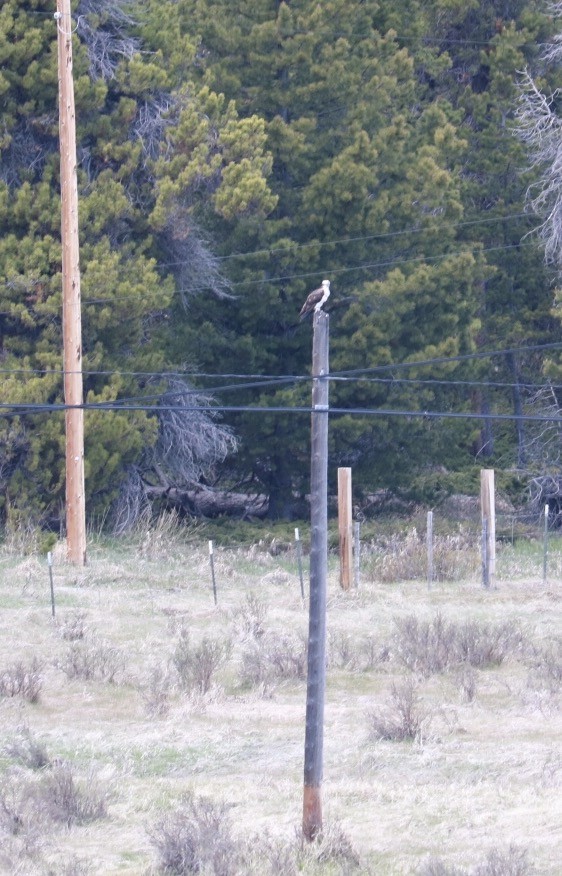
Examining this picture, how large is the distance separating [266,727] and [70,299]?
9709 mm

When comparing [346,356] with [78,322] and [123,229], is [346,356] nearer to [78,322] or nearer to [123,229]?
[123,229]

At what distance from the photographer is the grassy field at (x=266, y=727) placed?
7.08m

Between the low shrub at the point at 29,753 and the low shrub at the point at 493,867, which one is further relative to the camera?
the low shrub at the point at 29,753

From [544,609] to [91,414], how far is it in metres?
8.32

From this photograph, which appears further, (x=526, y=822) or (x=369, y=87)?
(x=369, y=87)

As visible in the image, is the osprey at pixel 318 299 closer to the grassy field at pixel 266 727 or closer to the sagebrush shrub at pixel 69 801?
the grassy field at pixel 266 727

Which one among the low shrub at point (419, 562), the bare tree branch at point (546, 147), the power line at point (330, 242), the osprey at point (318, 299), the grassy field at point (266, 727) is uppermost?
the bare tree branch at point (546, 147)

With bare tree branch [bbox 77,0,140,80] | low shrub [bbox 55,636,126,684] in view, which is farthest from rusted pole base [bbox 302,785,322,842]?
bare tree branch [bbox 77,0,140,80]

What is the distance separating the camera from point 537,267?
28.4 meters

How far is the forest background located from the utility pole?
166 cm

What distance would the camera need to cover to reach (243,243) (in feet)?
76.7

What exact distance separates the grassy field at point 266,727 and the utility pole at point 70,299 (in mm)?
833

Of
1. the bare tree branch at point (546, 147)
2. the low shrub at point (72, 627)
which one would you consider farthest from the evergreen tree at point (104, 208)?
the bare tree branch at point (546, 147)

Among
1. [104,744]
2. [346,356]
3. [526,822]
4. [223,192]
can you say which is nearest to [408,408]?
[346,356]
